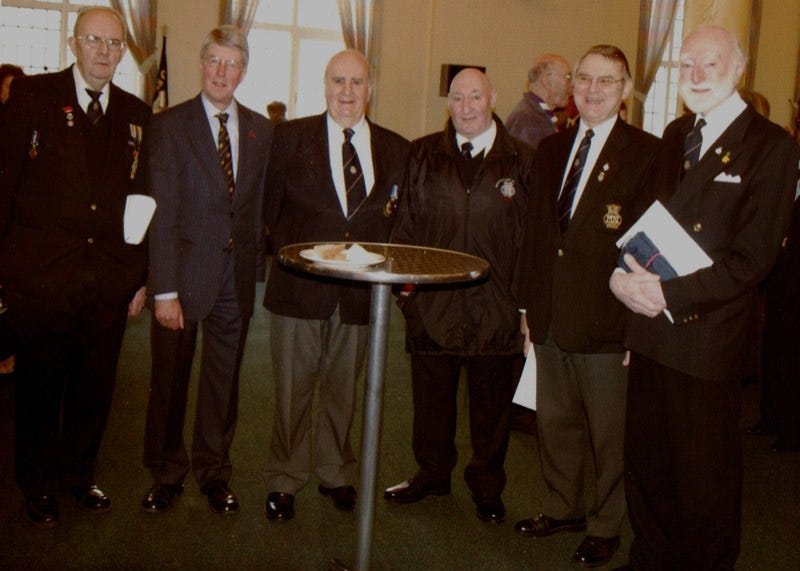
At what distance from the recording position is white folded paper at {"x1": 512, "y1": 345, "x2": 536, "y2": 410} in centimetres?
308

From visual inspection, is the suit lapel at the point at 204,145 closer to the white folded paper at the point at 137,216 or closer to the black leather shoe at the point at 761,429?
the white folded paper at the point at 137,216

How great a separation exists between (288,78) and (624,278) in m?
9.25

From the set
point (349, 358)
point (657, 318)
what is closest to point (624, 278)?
point (657, 318)

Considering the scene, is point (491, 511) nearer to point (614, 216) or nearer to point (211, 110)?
point (614, 216)

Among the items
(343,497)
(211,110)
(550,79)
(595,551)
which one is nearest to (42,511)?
(343,497)

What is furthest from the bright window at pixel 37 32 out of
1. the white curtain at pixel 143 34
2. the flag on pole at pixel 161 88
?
the flag on pole at pixel 161 88

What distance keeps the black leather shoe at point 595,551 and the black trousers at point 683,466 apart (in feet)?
0.68

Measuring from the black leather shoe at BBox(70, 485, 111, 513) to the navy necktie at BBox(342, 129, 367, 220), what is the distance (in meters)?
1.34

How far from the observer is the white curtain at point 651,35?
11625mm

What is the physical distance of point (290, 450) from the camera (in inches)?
126

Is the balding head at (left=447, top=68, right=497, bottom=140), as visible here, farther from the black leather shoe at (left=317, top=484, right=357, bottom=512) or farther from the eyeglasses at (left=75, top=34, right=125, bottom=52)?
the black leather shoe at (left=317, top=484, right=357, bottom=512)

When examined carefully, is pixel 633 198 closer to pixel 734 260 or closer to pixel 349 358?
pixel 734 260

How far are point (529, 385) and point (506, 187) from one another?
2.31 feet

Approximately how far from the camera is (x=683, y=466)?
253 centimetres
